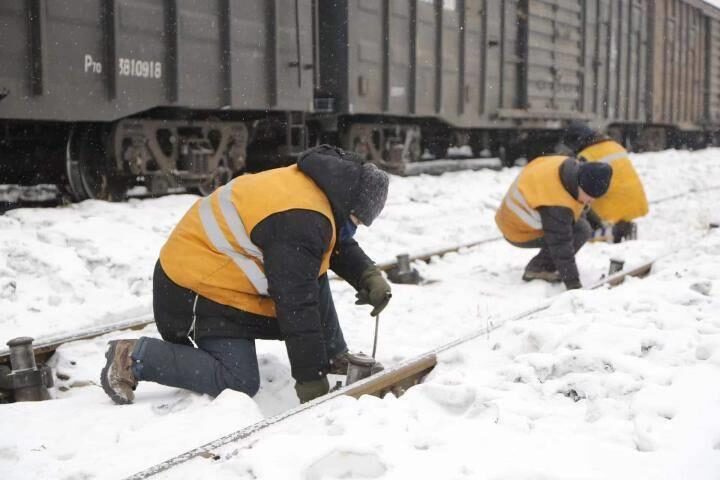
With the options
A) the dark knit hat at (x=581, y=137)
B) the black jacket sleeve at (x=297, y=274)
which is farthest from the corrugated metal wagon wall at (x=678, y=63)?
the black jacket sleeve at (x=297, y=274)

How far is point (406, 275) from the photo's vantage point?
634 cm

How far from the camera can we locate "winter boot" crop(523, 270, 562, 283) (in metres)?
6.33

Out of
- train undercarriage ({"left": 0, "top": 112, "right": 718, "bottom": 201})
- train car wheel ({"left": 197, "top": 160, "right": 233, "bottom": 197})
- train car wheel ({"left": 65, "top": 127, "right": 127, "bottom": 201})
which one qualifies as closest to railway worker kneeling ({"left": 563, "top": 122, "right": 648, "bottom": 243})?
train undercarriage ({"left": 0, "top": 112, "right": 718, "bottom": 201})

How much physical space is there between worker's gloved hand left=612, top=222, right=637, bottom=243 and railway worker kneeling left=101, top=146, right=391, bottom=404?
5.40 meters

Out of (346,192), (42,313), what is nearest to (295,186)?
(346,192)

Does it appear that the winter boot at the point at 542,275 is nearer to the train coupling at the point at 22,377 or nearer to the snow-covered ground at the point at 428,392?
the snow-covered ground at the point at 428,392

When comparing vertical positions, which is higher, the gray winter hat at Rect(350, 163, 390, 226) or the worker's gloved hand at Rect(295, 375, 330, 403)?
the gray winter hat at Rect(350, 163, 390, 226)

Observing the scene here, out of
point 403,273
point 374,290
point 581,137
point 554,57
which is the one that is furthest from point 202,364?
point 554,57

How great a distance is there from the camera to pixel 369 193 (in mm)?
3355

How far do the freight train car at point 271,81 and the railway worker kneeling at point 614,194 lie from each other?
3313mm

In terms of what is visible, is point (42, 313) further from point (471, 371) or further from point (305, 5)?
point (305, 5)

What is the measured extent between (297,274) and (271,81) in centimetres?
603

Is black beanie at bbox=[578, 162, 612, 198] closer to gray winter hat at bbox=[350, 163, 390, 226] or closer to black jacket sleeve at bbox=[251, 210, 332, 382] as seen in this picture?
gray winter hat at bbox=[350, 163, 390, 226]

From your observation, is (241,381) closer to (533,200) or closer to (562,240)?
(562,240)
